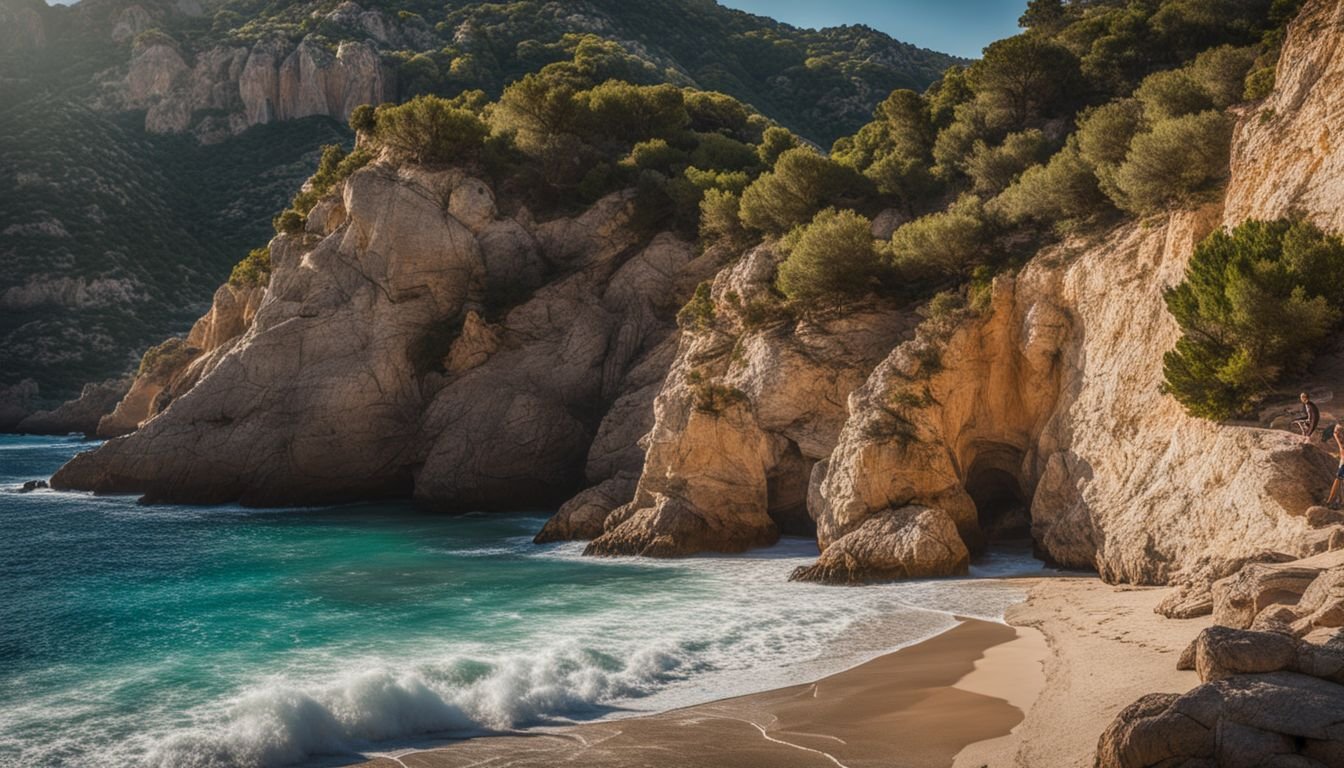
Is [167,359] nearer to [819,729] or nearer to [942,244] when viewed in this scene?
[942,244]

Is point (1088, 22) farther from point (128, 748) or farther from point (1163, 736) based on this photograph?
point (128, 748)

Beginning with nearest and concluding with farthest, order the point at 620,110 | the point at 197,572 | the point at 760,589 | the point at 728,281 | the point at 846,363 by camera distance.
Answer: the point at 760,589 → the point at 197,572 → the point at 846,363 → the point at 728,281 → the point at 620,110

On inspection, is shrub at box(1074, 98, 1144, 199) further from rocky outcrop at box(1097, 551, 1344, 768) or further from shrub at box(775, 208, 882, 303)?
rocky outcrop at box(1097, 551, 1344, 768)

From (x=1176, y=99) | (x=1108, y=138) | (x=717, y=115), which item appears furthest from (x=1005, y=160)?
(x=717, y=115)

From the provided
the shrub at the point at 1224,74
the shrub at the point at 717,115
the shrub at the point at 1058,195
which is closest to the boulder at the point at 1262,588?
the shrub at the point at 1058,195

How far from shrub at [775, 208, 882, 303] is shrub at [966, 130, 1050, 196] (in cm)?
604

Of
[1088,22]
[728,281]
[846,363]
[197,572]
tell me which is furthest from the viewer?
[1088,22]

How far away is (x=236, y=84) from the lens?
283 ft

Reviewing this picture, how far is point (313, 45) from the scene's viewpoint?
81250 millimetres

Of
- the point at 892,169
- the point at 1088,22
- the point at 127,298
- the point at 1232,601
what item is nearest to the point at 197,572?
the point at 1232,601

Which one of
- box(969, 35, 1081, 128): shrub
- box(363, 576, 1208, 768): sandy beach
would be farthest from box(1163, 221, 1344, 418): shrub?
box(969, 35, 1081, 128): shrub

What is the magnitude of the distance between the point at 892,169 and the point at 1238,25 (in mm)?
11955

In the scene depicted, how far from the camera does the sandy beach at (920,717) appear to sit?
30.3 ft

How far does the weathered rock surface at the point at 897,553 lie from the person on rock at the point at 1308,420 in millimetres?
7238
